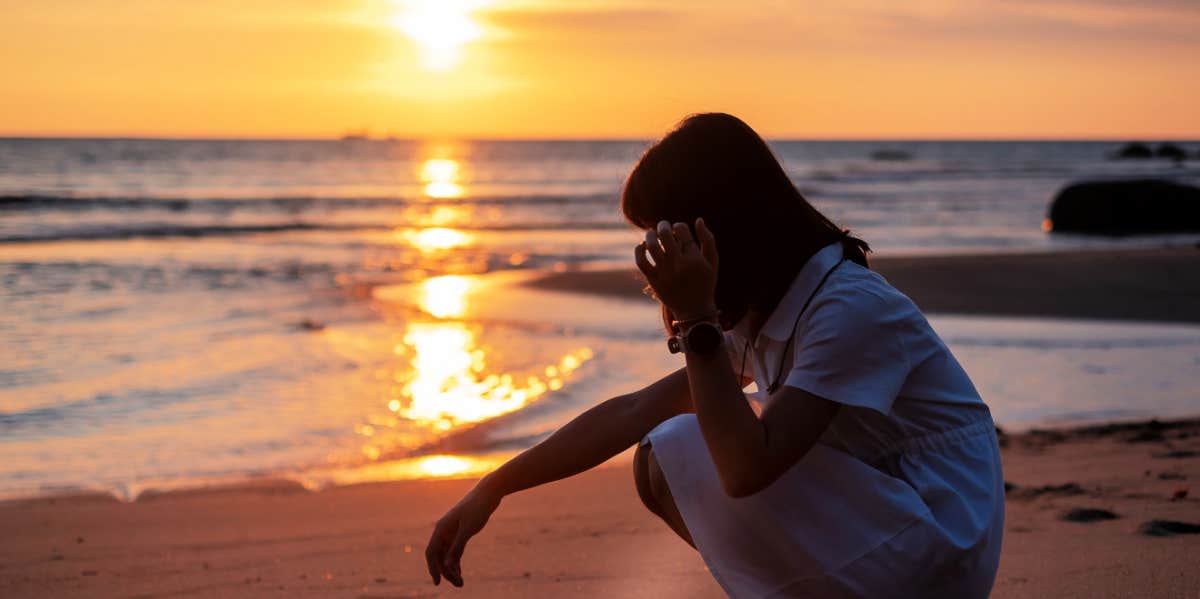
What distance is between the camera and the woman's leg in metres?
2.36

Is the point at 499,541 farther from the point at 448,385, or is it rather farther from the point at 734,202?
the point at 448,385

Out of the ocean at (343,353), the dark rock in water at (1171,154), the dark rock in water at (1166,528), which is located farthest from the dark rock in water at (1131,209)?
the dark rock in water at (1171,154)

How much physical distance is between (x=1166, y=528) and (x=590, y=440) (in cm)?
237

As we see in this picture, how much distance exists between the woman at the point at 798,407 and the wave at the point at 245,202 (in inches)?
1172

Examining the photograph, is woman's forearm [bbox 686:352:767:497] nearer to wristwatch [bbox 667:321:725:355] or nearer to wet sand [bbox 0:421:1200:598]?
wristwatch [bbox 667:321:725:355]

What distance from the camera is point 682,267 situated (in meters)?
1.93

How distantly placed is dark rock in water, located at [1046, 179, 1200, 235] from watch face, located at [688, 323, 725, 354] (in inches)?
988

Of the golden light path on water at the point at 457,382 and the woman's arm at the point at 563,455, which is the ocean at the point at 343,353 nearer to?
the golden light path on water at the point at 457,382

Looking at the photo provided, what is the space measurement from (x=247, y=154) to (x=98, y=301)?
6919 centimetres

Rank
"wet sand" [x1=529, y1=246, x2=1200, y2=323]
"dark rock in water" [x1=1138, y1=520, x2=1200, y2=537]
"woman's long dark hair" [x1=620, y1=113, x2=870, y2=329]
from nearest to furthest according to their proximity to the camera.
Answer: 1. "woman's long dark hair" [x1=620, y1=113, x2=870, y2=329]
2. "dark rock in water" [x1=1138, y1=520, x2=1200, y2=537]
3. "wet sand" [x1=529, y1=246, x2=1200, y2=323]

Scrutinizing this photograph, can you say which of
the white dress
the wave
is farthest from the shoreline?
the wave

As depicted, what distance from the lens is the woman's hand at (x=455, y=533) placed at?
2510 mm

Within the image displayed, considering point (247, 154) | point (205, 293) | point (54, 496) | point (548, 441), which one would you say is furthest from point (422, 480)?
point (247, 154)

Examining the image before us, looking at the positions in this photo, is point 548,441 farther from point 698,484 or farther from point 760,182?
→ point 760,182
